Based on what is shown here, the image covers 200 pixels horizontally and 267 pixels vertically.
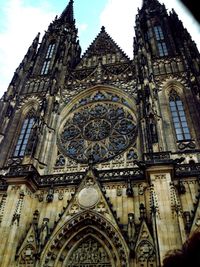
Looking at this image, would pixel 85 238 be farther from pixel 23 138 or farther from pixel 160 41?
pixel 160 41

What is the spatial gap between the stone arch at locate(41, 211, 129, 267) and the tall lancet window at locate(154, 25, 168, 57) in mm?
12764

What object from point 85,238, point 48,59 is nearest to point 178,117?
point 85,238

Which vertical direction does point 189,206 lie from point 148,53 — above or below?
below

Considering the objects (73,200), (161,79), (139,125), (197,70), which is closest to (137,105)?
(139,125)

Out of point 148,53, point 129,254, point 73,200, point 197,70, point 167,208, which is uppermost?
point 148,53

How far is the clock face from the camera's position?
556 inches

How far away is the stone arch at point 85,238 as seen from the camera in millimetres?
10195

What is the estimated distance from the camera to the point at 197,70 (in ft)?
51.5

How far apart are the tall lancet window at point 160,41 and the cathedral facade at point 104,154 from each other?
0.26ft

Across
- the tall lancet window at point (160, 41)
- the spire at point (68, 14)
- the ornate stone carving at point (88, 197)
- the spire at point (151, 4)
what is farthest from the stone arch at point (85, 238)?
the spire at point (68, 14)

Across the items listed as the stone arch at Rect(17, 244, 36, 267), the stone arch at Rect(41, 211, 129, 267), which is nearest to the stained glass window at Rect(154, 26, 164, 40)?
the stone arch at Rect(41, 211, 129, 267)

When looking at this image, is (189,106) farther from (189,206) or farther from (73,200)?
(73,200)

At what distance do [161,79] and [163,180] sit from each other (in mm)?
8009

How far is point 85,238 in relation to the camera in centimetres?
1124
